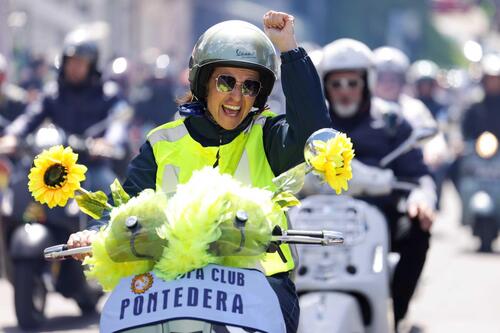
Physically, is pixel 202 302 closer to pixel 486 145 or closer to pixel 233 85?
pixel 233 85

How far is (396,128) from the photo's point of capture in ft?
25.7

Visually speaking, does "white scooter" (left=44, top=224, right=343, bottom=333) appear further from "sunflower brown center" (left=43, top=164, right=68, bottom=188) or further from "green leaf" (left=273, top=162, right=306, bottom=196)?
"sunflower brown center" (left=43, top=164, right=68, bottom=188)

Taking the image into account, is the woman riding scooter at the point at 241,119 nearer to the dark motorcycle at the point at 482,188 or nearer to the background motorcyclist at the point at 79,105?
the background motorcyclist at the point at 79,105

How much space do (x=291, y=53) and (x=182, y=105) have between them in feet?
1.64

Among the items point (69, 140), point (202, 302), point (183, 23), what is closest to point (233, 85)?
point (202, 302)

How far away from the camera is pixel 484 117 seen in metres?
15.1

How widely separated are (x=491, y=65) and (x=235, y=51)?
10556mm

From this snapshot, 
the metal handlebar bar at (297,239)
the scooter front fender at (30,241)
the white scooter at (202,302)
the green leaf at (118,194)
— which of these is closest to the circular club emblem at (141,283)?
the white scooter at (202,302)

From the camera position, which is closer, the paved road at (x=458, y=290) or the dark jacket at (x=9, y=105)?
the paved road at (x=458, y=290)

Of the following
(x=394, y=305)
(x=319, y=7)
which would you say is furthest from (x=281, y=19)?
(x=319, y=7)

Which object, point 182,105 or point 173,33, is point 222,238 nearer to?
point 182,105

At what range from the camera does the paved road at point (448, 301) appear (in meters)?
9.57

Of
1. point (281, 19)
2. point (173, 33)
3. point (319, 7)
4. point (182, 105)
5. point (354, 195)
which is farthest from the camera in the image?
point (319, 7)

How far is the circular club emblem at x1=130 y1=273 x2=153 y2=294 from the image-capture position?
4348 mm
